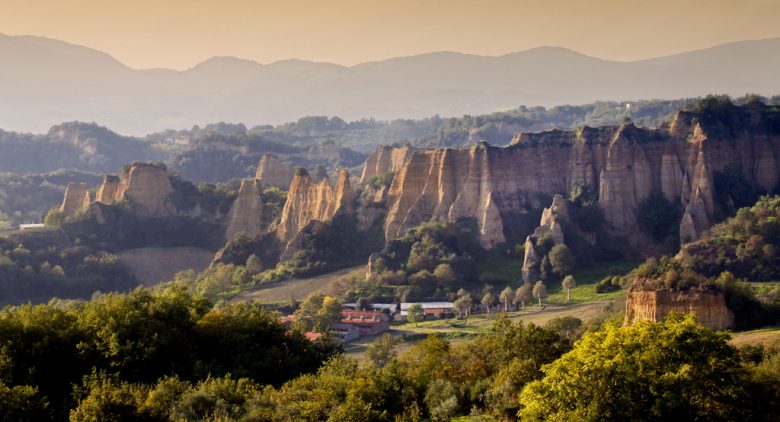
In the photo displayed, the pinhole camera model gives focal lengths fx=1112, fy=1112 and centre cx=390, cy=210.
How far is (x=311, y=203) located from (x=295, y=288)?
1318 centimetres

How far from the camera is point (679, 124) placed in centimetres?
7381

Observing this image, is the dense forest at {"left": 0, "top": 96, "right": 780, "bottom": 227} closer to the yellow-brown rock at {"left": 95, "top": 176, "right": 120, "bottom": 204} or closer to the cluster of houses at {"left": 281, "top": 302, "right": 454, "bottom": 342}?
the yellow-brown rock at {"left": 95, "top": 176, "right": 120, "bottom": 204}

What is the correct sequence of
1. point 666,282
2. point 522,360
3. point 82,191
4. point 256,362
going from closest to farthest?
point 522,360
point 256,362
point 666,282
point 82,191

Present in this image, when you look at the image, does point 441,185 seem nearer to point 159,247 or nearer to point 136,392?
point 159,247

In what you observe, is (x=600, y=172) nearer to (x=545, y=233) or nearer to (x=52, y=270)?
(x=545, y=233)

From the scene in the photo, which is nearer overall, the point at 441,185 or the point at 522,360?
the point at 522,360

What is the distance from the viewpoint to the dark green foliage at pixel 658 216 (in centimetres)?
6831

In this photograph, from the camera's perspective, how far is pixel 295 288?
7038 centimetres

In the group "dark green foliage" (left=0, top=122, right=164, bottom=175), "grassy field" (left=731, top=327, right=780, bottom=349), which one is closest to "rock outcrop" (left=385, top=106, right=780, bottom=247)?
"grassy field" (left=731, top=327, right=780, bottom=349)

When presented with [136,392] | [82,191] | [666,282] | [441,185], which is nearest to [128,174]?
[82,191]

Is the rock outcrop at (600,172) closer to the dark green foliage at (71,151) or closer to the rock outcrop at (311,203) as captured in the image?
the rock outcrop at (311,203)

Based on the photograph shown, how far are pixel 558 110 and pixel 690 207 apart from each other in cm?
13038

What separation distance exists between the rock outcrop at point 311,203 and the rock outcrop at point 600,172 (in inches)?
138

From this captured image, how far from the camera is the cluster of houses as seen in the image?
56.8 metres
